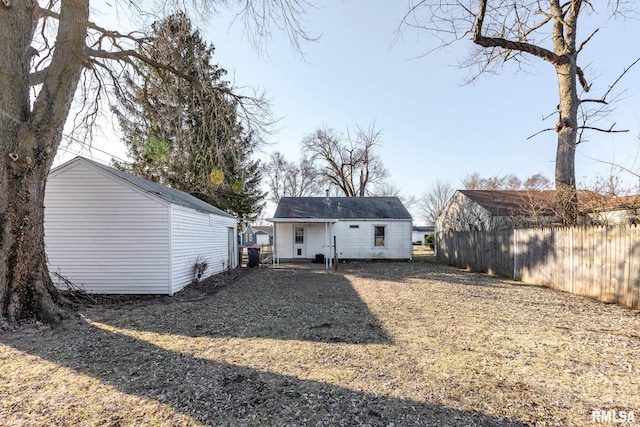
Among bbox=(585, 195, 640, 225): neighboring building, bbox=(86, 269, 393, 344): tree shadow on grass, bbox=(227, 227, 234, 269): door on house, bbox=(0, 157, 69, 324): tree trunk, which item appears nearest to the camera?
bbox=(86, 269, 393, 344): tree shadow on grass

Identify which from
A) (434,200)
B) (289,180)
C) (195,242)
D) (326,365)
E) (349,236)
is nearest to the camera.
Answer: (326,365)

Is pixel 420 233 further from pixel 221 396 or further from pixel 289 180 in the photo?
pixel 221 396

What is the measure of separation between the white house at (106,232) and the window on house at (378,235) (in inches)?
471

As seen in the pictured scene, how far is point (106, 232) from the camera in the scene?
26.3ft

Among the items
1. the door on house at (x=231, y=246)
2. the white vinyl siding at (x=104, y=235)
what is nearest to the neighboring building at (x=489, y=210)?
the white vinyl siding at (x=104, y=235)

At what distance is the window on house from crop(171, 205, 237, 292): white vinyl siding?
834 centimetres

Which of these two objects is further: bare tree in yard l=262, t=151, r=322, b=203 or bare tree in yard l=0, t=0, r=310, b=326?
bare tree in yard l=262, t=151, r=322, b=203

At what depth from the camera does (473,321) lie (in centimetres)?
557

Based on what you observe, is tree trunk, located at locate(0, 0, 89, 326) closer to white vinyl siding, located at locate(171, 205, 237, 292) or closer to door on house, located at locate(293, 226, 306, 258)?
white vinyl siding, located at locate(171, 205, 237, 292)

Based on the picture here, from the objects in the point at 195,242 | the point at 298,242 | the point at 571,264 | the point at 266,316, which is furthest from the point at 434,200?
the point at 266,316

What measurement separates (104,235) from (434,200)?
47059 mm

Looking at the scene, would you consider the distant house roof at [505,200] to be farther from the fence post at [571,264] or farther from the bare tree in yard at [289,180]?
the bare tree in yard at [289,180]

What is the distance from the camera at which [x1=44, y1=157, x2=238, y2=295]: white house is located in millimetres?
7926

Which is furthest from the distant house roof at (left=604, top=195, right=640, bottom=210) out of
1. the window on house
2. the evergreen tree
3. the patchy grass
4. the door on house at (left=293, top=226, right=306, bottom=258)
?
the door on house at (left=293, top=226, right=306, bottom=258)
